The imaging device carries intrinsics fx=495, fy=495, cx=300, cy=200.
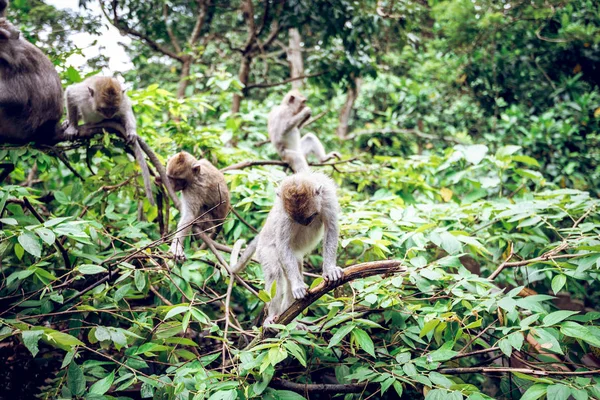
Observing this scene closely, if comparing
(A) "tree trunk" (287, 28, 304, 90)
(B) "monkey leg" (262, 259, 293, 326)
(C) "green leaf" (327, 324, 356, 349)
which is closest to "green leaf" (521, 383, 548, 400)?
(C) "green leaf" (327, 324, 356, 349)

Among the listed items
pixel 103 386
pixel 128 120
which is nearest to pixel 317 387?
pixel 103 386

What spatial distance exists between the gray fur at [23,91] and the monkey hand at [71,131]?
0.12 metres

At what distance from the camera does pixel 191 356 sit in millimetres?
3193

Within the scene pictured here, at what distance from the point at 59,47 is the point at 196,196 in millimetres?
2411

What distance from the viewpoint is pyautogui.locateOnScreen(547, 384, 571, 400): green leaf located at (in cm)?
238

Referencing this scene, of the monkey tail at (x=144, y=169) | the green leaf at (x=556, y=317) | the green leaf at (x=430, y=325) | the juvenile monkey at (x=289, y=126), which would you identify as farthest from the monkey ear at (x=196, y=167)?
the green leaf at (x=556, y=317)

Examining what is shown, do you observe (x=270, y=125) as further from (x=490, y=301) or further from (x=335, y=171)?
(x=490, y=301)

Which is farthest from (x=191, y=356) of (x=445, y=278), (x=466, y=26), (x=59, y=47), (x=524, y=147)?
(x=466, y=26)

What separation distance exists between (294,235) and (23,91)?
300 centimetres

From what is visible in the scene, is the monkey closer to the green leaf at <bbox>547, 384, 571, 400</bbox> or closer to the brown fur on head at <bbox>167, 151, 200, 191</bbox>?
the brown fur on head at <bbox>167, 151, 200, 191</bbox>

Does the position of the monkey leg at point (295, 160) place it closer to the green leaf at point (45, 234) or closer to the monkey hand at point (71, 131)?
the monkey hand at point (71, 131)

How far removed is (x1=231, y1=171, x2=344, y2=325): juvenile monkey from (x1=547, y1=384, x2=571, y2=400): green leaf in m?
1.39

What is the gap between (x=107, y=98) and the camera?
4.98 m

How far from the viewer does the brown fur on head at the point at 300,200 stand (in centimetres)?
347
